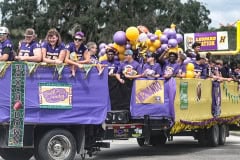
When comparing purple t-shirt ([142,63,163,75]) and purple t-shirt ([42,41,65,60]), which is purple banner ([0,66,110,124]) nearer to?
purple t-shirt ([42,41,65,60])

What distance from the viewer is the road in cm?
1323

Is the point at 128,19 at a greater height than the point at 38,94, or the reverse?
the point at 128,19

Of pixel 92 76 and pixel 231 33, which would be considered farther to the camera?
pixel 231 33

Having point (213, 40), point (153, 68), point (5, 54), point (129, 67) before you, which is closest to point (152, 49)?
point (153, 68)

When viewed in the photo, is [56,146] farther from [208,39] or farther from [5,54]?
[208,39]

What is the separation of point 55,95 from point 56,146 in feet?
Result: 3.40

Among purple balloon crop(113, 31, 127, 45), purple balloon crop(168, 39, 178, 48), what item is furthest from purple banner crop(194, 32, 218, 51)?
purple balloon crop(113, 31, 127, 45)

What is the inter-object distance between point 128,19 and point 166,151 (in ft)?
131

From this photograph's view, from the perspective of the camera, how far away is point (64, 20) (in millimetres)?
56219

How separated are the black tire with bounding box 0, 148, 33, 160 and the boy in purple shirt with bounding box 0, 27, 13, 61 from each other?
2104 mm

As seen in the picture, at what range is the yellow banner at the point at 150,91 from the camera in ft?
42.2

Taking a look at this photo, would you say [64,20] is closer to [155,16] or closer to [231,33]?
[155,16]

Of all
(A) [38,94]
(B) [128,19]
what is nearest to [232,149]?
(A) [38,94]

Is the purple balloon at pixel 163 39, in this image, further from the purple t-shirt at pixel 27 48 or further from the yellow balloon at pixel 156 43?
the purple t-shirt at pixel 27 48
